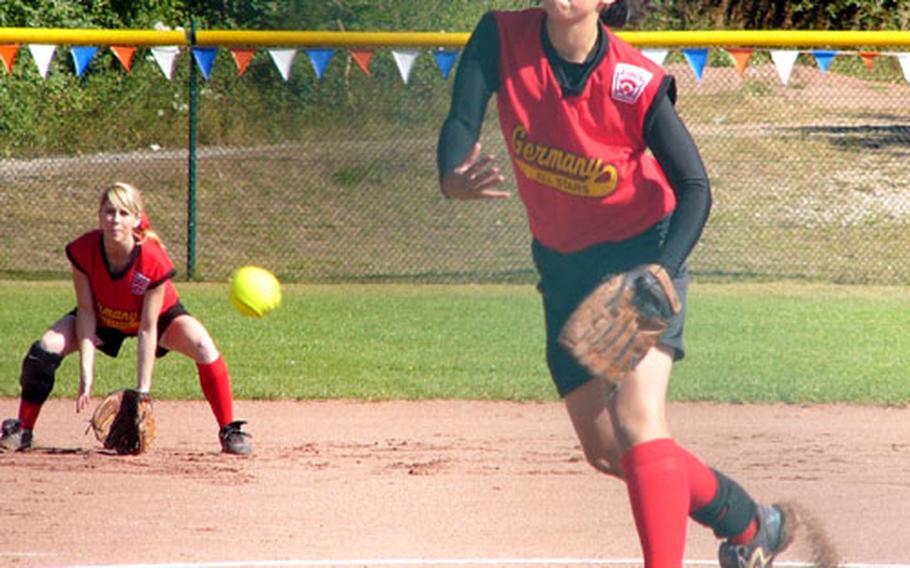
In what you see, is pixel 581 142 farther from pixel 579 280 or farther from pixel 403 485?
pixel 403 485

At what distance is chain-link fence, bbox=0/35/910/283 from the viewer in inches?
482

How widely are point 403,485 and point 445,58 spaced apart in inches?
212

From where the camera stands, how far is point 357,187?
45.8ft

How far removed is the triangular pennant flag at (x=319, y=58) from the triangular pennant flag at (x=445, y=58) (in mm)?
732

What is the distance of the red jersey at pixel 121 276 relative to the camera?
5.80m

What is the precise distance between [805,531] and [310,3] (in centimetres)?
225

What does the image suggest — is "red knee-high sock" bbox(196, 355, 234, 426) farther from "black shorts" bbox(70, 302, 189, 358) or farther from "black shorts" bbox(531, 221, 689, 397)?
Result: "black shorts" bbox(531, 221, 689, 397)

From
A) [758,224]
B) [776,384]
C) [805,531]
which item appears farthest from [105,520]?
[758,224]

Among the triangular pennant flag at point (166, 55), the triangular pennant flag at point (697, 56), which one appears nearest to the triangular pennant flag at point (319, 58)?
the triangular pennant flag at point (166, 55)

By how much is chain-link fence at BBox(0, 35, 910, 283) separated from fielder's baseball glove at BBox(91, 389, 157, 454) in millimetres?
5202

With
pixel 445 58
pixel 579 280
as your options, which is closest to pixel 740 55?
pixel 445 58

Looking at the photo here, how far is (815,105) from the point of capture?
1730cm

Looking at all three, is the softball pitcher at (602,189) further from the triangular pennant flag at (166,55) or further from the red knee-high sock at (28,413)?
the triangular pennant flag at (166,55)

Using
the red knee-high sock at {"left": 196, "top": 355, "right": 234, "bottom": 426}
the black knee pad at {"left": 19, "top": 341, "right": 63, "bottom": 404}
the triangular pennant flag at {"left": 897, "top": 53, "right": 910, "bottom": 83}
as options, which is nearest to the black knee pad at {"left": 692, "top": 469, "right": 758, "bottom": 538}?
the red knee-high sock at {"left": 196, "top": 355, "right": 234, "bottom": 426}
